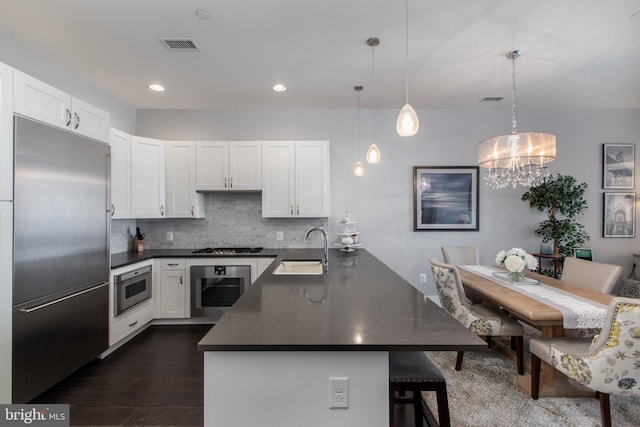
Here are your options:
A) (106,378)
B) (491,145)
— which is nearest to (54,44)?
(106,378)

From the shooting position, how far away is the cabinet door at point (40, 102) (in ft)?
5.86

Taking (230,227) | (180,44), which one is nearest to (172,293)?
(230,227)

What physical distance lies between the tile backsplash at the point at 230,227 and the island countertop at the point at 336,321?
6.53 feet

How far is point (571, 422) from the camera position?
1771mm

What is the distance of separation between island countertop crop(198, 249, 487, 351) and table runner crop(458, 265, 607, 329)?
1.07m

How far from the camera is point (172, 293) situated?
10.8ft

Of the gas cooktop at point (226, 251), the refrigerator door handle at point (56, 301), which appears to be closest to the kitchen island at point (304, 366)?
the refrigerator door handle at point (56, 301)

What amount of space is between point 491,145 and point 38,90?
3.63m

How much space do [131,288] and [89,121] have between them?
1.63 meters

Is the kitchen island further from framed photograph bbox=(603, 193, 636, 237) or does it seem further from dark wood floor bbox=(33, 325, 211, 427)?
framed photograph bbox=(603, 193, 636, 237)

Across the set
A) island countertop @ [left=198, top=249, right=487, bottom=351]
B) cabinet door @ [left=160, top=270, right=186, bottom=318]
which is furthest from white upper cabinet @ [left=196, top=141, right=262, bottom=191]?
island countertop @ [left=198, top=249, right=487, bottom=351]

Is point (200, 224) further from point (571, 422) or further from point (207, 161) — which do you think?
point (571, 422)

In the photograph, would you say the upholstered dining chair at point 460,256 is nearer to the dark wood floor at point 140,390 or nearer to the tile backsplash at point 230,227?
the tile backsplash at point 230,227

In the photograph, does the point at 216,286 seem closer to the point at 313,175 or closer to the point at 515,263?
the point at 313,175
